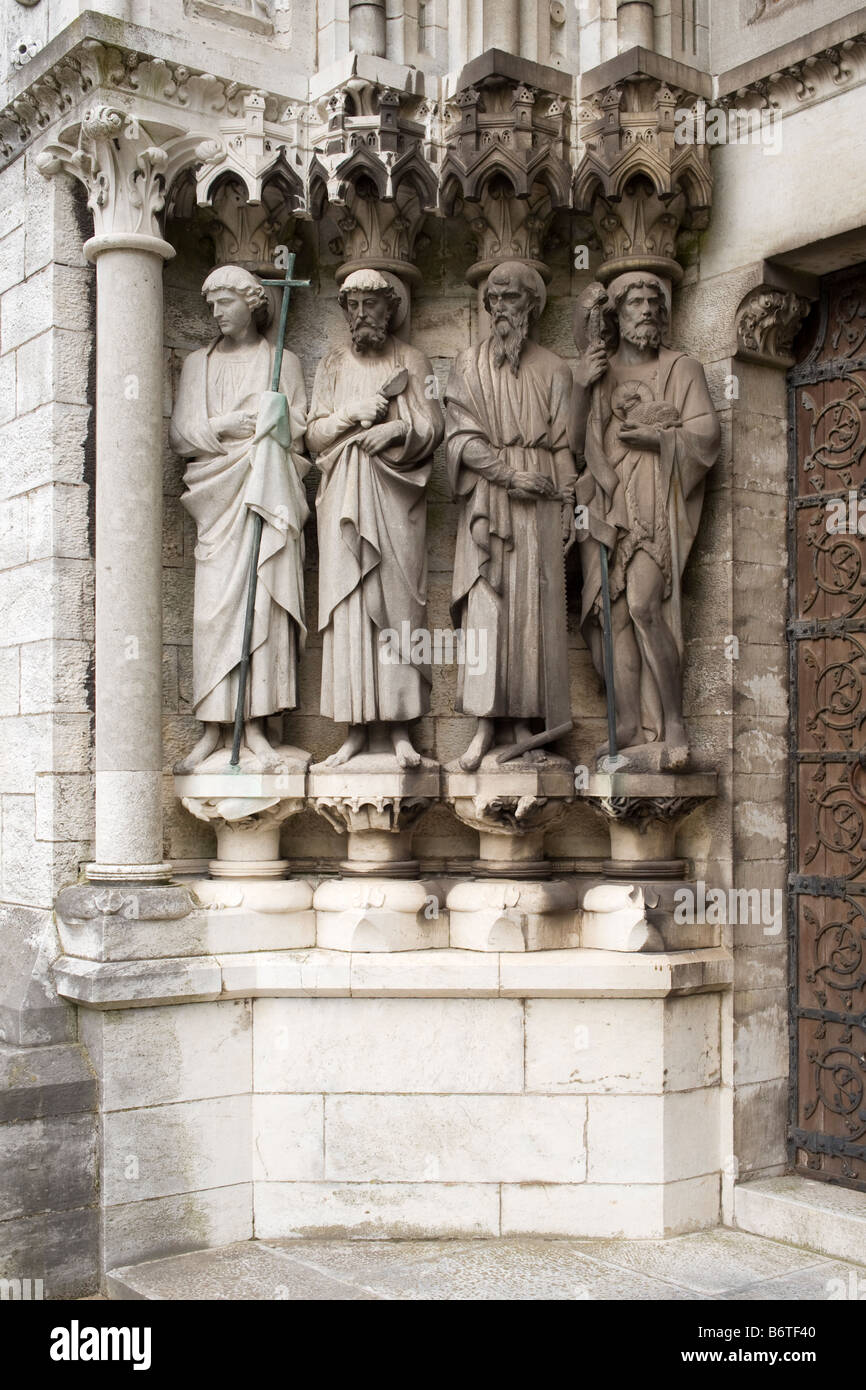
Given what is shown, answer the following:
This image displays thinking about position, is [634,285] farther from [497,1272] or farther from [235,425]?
[497,1272]

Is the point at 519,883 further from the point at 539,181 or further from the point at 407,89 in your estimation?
the point at 407,89

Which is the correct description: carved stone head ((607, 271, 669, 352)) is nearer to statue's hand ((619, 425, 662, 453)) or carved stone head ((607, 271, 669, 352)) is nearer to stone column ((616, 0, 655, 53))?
statue's hand ((619, 425, 662, 453))

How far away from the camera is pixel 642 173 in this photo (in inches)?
221

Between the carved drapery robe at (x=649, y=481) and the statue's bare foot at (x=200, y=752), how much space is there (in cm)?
148

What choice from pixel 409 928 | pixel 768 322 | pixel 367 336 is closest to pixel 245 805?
pixel 409 928

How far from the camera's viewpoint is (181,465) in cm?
582

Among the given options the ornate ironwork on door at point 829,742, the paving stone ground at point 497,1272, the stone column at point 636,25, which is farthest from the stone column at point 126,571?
the ornate ironwork on door at point 829,742

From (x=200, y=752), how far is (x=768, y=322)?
8.94 ft

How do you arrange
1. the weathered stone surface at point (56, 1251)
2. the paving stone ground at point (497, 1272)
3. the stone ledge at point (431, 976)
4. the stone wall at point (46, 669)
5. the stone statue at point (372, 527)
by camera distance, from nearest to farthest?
the paving stone ground at point (497, 1272)
the weathered stone surface at point (56, 1251)
the stone wall at point (46, 669)
the stone ledge at point (431, 976)
the stone statue at point (372, 527)

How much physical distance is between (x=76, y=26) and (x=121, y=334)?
107cm

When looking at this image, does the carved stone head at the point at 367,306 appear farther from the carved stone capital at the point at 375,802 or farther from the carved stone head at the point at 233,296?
the carved stone capital at the point at 375,802

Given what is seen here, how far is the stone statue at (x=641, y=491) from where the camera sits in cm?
555

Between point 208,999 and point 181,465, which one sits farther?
point 181,465
